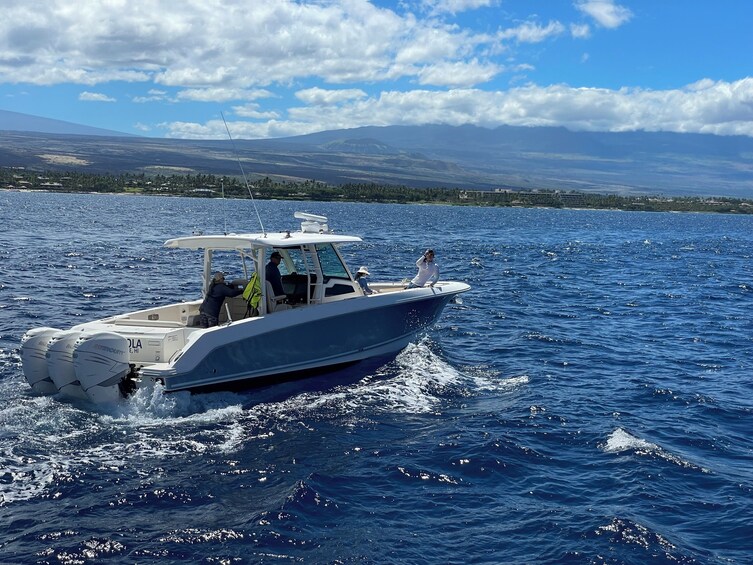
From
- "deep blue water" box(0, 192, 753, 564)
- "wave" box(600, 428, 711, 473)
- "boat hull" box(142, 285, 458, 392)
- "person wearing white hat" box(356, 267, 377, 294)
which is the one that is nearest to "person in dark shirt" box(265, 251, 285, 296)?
"boat hull" box(142, 285, 458, 392)

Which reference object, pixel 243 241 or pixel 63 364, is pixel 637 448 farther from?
pixel 63 364

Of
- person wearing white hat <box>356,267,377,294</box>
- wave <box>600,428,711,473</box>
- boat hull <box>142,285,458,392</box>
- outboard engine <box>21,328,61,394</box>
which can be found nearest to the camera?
wave <box>600,428,711,473</box>

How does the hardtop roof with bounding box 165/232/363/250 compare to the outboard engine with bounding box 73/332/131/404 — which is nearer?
the outboard engine with bounding box 73/332/131/404

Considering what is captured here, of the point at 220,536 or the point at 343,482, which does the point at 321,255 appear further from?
the point at 220,536

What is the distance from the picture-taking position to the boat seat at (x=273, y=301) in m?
15.1

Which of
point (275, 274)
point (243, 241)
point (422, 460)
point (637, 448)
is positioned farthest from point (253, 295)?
point (637, 448)

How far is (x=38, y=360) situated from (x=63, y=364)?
61 cm

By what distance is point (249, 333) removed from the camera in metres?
14.1

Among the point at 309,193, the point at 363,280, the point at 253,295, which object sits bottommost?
the point at 253,295

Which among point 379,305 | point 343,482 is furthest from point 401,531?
point 379,305

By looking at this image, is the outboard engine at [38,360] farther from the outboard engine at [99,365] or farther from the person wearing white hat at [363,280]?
the person wearing white hat at [363,280]

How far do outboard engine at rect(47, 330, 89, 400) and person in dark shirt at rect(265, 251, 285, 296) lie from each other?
12.9 ft

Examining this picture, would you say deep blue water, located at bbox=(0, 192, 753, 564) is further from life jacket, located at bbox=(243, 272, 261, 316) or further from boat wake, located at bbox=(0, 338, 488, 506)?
life jacket, located at bbox=(243, 272, 261, 316)

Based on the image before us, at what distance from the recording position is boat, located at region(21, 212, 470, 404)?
12.9 m
